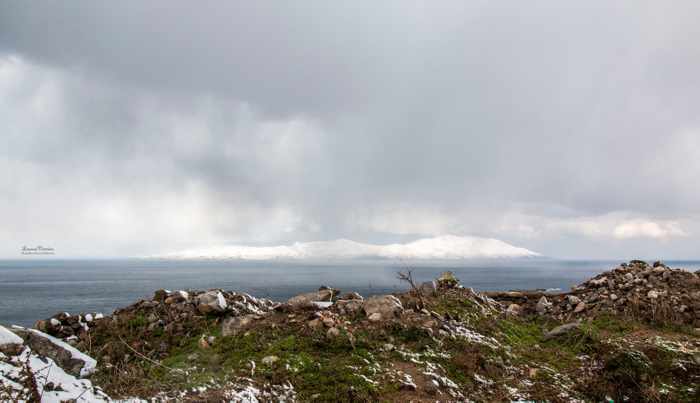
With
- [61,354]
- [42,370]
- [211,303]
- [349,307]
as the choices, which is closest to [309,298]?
[349,307]

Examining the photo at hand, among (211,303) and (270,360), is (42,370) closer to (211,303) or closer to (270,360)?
(270,360)

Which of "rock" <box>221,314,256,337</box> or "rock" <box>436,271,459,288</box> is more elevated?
"rock" <box>436,271,459,288</box>

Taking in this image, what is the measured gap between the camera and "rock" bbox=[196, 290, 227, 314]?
1167cm

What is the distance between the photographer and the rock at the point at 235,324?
1070cm

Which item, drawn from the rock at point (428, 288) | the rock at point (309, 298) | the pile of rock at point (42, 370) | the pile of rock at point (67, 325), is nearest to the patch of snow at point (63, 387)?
the pile of rock at point (42, 370)

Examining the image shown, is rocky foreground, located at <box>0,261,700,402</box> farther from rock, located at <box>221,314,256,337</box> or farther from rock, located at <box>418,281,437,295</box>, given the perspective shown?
rock, located at <box>418,281,437,295</box>

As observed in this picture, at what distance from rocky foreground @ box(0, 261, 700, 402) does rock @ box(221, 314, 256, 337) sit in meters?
0.04

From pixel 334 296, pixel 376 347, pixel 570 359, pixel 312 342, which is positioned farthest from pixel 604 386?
pixel 334 296

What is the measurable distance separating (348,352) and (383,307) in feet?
8.85

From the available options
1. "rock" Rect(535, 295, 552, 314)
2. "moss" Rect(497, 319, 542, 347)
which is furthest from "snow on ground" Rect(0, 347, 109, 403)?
"rock" Rect(535, 295, 552, 314)

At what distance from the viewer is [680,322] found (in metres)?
13.8

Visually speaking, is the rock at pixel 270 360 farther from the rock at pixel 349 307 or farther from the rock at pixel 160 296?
the rock at pixel 160 296

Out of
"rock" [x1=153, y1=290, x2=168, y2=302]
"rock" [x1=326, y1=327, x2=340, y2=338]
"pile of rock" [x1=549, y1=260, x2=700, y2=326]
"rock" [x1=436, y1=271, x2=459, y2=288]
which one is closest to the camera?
"rock" [x1=326, y1=327, x2=340, y2=338]

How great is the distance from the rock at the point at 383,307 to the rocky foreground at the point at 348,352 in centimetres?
5
